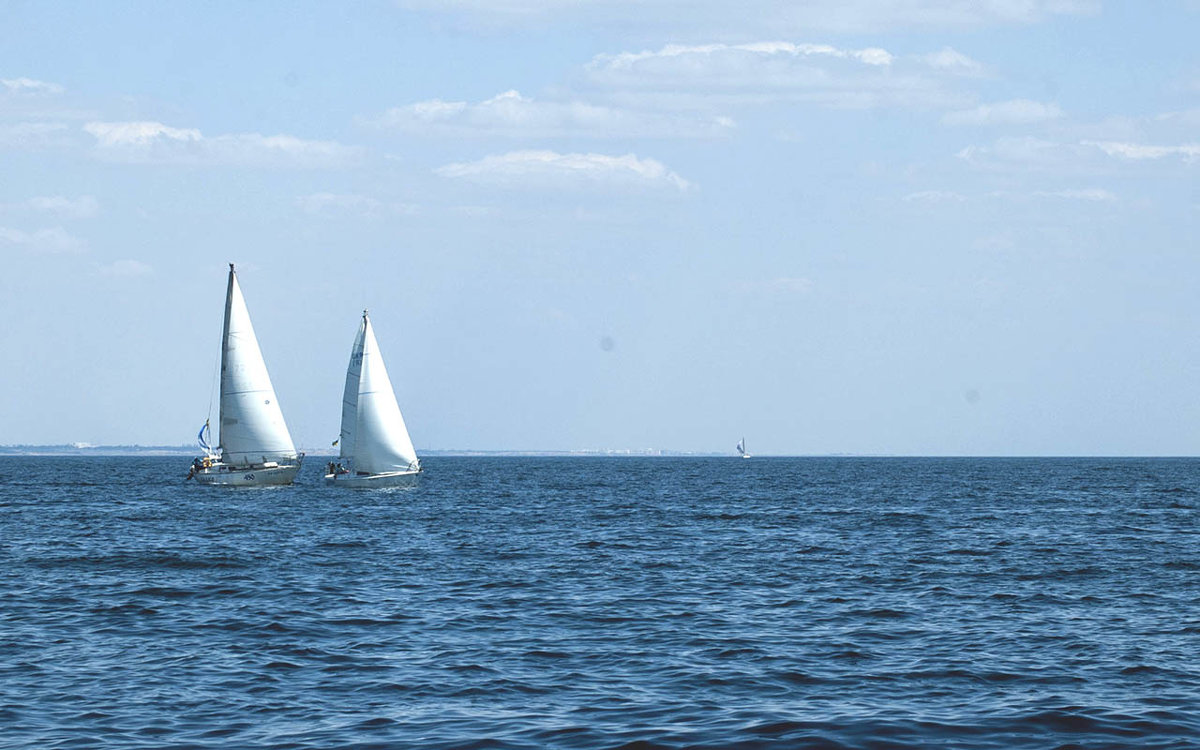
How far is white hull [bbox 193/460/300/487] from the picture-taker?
314ft

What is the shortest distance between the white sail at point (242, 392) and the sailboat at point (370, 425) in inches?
211

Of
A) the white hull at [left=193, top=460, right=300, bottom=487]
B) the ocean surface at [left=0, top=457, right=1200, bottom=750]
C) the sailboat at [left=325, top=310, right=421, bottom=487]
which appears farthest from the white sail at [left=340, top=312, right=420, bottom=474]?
the ocean surface at [left=0, top=457, right=1200, bottom=750]

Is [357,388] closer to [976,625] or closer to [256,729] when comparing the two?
[976,625]

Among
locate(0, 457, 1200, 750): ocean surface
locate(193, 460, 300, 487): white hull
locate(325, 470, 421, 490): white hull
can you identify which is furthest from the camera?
locate(325, 470, 421, 490): white hull

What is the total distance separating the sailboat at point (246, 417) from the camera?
302 ft

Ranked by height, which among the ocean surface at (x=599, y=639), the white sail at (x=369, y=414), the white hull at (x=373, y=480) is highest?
the white sail at (x=369, y=414)

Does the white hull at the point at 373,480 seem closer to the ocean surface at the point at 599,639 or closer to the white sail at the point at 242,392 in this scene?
the white sail at the point at 242,392

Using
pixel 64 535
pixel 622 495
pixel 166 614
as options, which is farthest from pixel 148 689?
pixel 622 495

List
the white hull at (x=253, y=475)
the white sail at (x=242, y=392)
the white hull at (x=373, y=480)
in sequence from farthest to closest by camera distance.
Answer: the white hull at (x=373, y=480), the white hull at (x=253, y=475), the white sail at (x=242, y=392)

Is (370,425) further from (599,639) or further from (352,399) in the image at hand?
(599,639)

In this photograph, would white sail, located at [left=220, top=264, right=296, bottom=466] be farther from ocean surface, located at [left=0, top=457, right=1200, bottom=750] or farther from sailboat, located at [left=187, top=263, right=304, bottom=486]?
ocean surface, located at [left=0, top=457, right=1200, bottom=750]

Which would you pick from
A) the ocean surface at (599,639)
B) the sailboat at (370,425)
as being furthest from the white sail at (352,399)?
the ocean surface at (599,639)

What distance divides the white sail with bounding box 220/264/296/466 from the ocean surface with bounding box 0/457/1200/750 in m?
32.5

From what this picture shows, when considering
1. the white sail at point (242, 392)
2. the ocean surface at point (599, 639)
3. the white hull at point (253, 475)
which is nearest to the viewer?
the ocean surface at point (599, 639)
